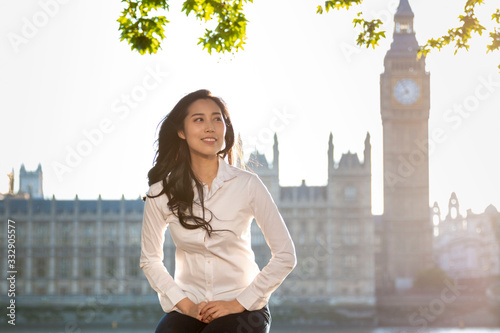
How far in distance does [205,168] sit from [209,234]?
0.75 ft

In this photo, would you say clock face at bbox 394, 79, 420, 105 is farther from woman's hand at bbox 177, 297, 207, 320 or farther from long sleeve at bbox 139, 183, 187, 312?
woman's hand at bbox 177, 297, 207, 320

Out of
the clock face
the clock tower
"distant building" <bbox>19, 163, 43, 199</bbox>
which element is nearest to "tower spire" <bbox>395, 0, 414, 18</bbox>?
the clock tower

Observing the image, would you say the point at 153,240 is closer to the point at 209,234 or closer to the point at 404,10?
the point at 209,234

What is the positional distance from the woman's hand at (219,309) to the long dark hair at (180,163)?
0.63 feet

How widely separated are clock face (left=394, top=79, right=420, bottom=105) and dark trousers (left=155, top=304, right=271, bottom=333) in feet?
142

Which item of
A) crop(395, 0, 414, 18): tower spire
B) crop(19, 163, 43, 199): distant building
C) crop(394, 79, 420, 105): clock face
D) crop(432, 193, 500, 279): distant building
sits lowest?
crop(432, 193, 500, 279): distant building

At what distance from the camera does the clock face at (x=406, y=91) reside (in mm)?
44312

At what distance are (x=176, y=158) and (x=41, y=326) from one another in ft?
104

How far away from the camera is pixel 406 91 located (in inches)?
1750

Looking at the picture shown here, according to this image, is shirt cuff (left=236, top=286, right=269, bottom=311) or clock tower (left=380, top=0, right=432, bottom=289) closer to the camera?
shirt cuff (left=236, top=286, right=269, bottom=311)

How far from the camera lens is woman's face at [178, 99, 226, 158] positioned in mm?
2227

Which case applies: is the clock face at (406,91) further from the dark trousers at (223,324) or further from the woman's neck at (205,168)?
the dark trousers at (223,324)

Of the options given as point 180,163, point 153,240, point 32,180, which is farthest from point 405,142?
point 153,240

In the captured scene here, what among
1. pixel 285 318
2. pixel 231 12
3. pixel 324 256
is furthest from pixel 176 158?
pixel 324 256
